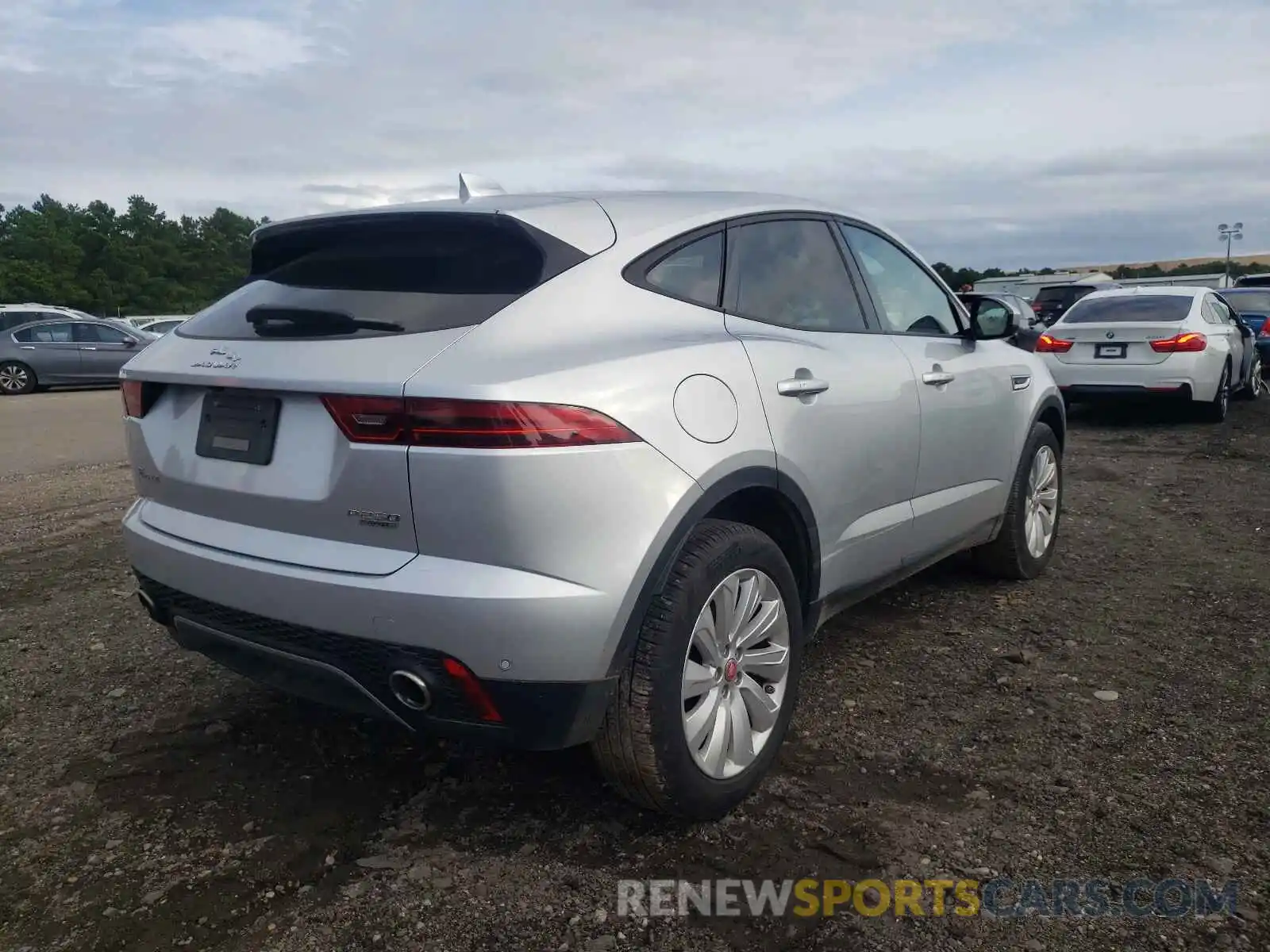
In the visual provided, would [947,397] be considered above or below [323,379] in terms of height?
below

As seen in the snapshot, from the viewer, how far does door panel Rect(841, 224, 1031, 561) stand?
3855 mm

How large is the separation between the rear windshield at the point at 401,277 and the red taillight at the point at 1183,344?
982 centimetres

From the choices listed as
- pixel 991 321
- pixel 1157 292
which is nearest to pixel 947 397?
pixel 991 321

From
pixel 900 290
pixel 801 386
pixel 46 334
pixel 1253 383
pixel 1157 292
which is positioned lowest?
pixel 1253 383

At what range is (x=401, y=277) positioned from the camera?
2.63m

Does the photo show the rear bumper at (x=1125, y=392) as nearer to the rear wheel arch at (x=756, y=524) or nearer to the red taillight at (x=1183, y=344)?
the red taillight at (x=1183, y=344)

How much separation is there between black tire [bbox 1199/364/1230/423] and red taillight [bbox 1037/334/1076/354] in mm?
1550

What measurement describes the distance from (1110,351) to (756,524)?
30.4ft

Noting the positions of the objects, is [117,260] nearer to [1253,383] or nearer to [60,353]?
[60,353]

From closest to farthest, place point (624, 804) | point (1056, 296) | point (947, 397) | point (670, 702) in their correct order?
1. point (670, 702)
2. point (624, 804)
3. point (947, 397)
4. point (1056, 296)

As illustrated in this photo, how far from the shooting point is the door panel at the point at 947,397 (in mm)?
3855

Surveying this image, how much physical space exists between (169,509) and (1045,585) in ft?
12.9

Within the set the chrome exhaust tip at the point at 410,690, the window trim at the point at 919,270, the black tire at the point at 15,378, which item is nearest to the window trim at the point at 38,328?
the black tire at the point at 15,378

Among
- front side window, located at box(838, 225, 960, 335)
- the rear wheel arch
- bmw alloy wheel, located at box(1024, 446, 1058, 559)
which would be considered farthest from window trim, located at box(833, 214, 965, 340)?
the rear wheel arch
